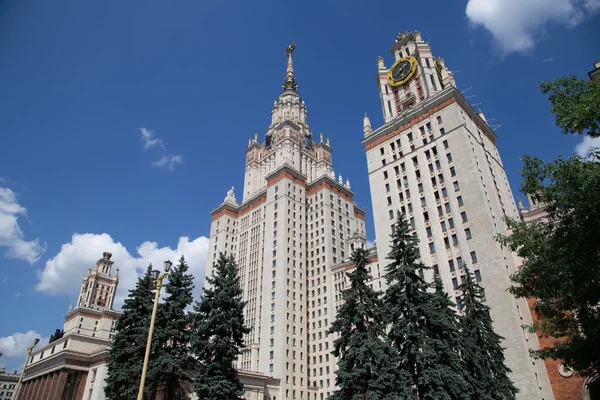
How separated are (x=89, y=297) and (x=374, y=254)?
97.9 m

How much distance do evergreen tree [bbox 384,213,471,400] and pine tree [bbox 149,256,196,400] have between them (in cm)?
1640

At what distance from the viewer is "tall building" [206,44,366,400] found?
77062 mm

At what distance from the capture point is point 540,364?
4184 centimetres

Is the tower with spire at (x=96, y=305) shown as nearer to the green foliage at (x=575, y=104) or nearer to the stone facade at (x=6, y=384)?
the stone facade at (x=6, y=384)

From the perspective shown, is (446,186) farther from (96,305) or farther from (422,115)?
(96,305)

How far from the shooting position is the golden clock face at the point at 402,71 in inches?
2798

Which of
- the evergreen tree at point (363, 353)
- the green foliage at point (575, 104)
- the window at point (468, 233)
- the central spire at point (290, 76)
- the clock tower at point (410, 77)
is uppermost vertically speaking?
the central spire at point (290, 76)

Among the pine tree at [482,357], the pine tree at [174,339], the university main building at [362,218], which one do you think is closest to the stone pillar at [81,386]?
the university main building at [362,218]

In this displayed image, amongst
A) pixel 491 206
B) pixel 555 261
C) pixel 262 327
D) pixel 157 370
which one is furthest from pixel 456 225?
pixel 262 327

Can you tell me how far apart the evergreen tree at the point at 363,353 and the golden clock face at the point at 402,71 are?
174 feet

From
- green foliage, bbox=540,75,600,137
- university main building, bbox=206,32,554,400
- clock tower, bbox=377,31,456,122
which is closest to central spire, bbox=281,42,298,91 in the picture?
university main building, bbox=206,32,554,400

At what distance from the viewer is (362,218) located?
109 metres

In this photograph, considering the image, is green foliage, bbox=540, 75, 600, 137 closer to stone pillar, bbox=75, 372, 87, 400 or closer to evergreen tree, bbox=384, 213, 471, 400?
evergreen tree, bbox=384, 213, 471, 400

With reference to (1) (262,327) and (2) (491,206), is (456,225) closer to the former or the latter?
(2) (491,206)
